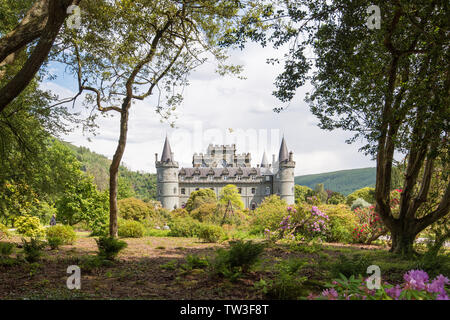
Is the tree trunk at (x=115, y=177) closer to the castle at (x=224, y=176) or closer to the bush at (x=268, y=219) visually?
the bush at (x=268, y=219)

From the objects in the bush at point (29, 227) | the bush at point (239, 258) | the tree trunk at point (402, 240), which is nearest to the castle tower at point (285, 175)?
the bush at point (29, 227)

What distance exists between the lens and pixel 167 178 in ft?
191

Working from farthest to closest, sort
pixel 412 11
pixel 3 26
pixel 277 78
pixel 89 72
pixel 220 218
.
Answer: pixel 220 218
pixel 89 72
pixel 3 26
pixel 277 78
pixel 412 11

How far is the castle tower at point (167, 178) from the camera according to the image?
5800cm

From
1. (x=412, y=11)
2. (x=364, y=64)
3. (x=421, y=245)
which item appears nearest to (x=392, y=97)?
(x=364, y=64)

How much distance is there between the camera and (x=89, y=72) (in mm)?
10336

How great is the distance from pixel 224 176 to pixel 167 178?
10850 mm

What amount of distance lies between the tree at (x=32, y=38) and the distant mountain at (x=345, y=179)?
3675 inches

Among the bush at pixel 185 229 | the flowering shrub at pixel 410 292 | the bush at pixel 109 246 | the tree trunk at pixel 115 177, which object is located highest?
the tree trunk at pixel 115 177

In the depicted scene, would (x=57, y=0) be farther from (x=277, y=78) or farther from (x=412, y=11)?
(x=412, y=11)

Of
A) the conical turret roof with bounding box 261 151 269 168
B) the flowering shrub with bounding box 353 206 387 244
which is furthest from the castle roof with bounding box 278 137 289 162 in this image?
the flowering shrub with bounding box 353 206 387 244
